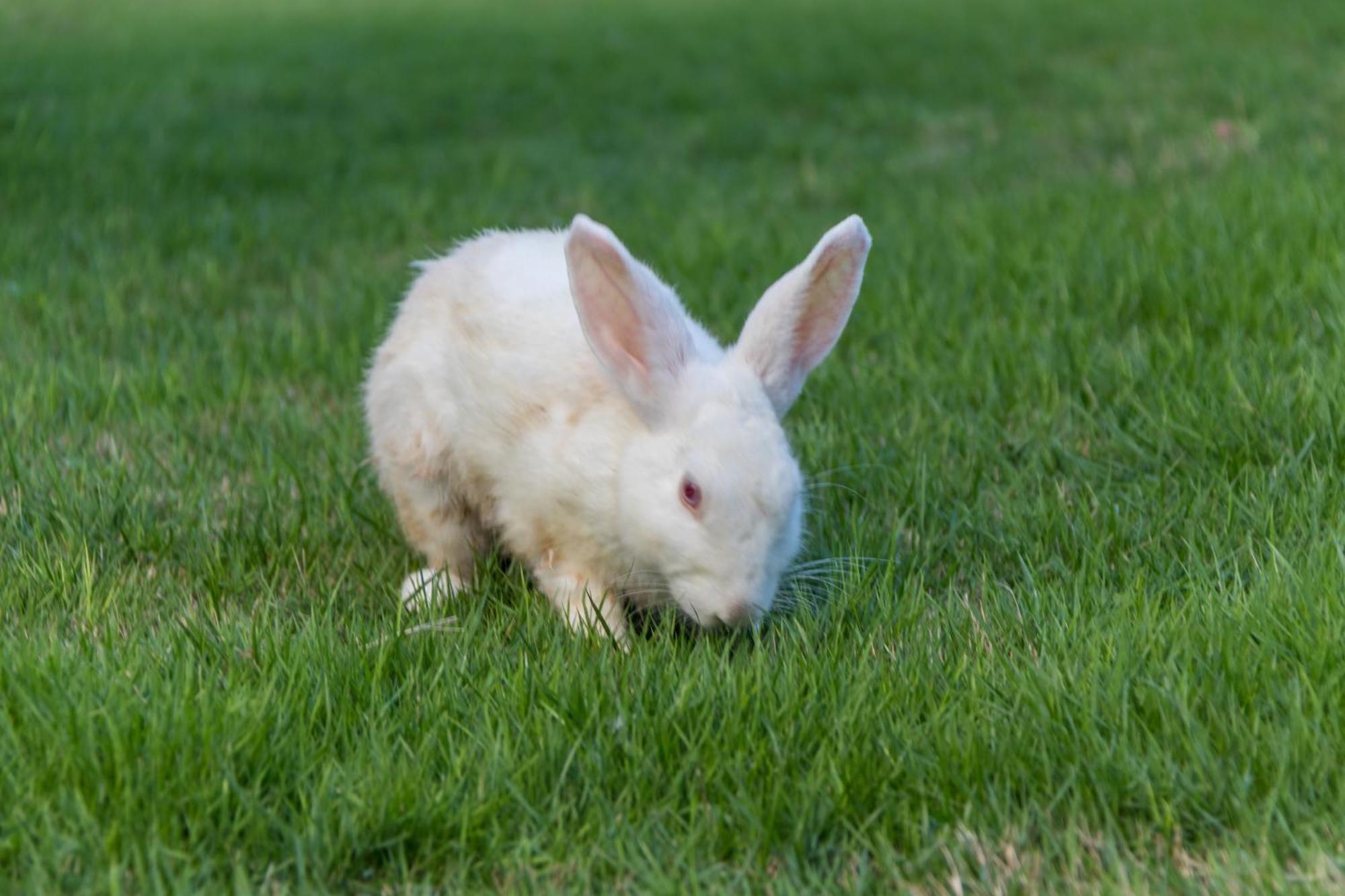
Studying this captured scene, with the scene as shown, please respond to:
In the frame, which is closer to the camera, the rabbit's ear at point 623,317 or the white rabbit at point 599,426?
the white rabbit at point 599,426

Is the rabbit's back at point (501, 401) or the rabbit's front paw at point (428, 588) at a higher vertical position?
the rabbit's back at point (501, 401)

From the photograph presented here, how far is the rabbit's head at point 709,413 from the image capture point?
2.76 meters

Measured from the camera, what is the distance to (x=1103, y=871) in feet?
7.29

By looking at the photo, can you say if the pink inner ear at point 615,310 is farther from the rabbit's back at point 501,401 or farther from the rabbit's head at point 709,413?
the rabbit's back at point 501,401

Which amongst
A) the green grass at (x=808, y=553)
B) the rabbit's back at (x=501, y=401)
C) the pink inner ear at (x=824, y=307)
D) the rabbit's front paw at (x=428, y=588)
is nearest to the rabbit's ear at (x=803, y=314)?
the pink inner ear at (x=824, y=307)

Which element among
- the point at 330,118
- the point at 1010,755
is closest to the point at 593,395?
the point at 1010,755

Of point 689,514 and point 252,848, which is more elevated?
point 689,514

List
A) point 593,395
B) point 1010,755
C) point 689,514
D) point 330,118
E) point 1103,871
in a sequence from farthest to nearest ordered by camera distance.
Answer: point 330,118, point 593,395, point 689,514, point 1010,755, point 1103,871

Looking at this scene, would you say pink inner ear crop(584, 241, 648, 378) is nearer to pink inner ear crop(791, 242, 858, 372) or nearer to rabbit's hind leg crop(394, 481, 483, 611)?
pink inner ear crop(791, 242, 858, 372)

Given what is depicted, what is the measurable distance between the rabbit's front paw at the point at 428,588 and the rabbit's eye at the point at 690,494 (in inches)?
23.1

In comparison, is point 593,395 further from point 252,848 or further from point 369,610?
point 252,848

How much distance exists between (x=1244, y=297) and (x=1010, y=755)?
245 centimetres

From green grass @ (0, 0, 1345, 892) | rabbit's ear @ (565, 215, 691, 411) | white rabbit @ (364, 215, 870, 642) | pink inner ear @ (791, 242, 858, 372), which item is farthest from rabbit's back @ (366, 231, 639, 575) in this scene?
pink inner ear @ (791, 242, 858, 372)

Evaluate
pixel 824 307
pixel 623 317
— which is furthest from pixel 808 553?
pixel 623 317
